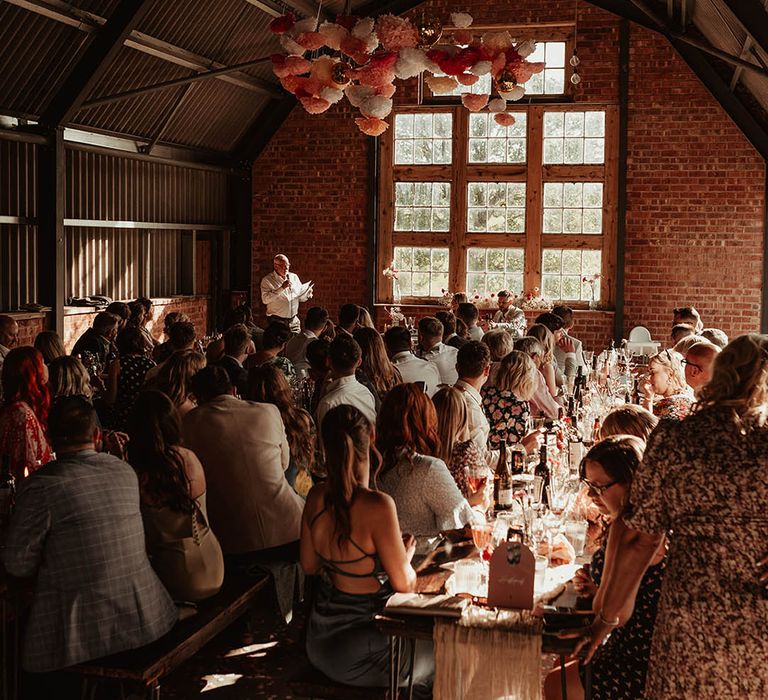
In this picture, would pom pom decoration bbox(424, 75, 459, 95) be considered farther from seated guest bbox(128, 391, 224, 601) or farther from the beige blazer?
seated guest bbox(128, 391, 224, 601)

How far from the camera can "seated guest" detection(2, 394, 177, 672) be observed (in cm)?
330

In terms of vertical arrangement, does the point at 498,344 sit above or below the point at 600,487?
above

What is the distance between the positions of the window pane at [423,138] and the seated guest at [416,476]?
9.54 metres

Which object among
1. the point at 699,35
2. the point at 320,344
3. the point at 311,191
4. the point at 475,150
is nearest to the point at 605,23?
the point at 699,35

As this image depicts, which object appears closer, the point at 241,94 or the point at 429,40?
the point at 429,40

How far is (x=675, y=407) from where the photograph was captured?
578 cm

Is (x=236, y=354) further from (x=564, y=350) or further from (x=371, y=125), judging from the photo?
(x=564, y=350)

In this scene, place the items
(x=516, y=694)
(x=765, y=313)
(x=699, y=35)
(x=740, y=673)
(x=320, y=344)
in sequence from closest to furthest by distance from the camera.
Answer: (x=740, y=673) → (x=516, y=694) → (x=320, y=344) → (x=699, y=35) → (x=765, y=313)

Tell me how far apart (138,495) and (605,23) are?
34.6ft

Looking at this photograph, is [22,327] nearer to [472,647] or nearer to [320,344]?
[320,344]

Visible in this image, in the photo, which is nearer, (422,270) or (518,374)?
(518,374)

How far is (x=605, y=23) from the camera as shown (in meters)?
12.3

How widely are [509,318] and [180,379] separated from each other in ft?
20.4

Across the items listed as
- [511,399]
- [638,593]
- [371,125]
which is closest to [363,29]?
[371,125]
